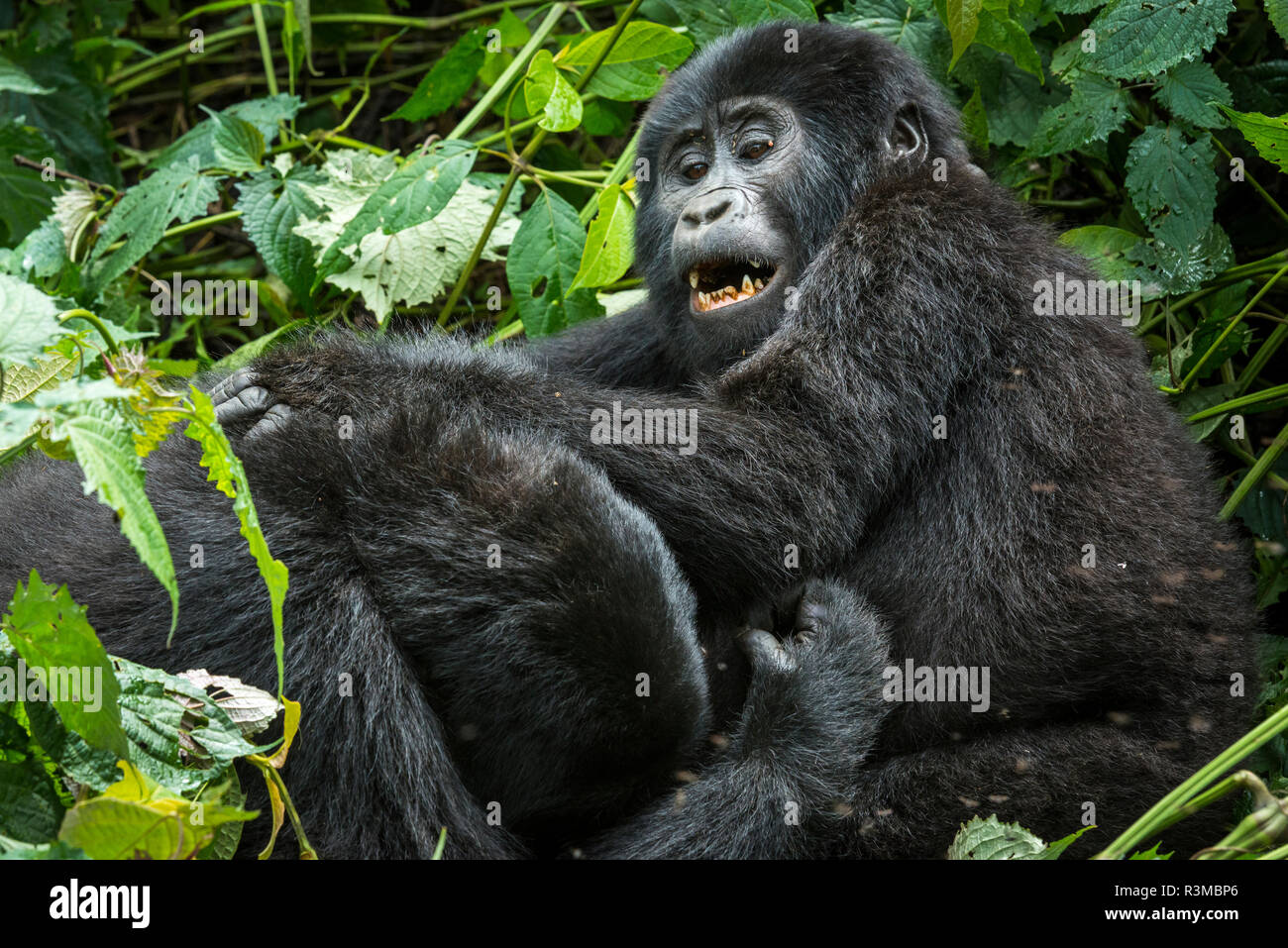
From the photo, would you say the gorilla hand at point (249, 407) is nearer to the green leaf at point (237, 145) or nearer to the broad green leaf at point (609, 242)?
the broad green leaf at point (609, 242)

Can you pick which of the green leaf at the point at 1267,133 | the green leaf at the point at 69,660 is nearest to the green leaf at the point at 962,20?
the green leaf at the point at 1267,133

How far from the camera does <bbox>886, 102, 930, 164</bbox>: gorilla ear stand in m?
3.85

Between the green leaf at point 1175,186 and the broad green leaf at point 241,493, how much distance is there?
121 inches

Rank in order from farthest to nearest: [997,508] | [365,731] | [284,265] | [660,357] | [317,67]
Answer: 1. [317,67]
2. [284,265]
3. [660,357]
4. [997,508]
5. [365,731]

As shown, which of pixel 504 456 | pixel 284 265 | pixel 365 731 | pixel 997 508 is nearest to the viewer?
pixel 365 731

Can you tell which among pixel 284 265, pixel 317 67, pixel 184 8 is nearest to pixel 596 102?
pixel 284 265

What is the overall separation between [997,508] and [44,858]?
2265 millimetres

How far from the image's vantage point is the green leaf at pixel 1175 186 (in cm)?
426

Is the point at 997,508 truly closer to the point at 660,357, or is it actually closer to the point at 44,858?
the point at 660,357

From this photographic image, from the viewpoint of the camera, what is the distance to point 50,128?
5.87 meters

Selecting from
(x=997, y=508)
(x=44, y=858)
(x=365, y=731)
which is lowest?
(x=44, y=858)

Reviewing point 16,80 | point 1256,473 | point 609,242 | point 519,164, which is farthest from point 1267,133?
point 16,80

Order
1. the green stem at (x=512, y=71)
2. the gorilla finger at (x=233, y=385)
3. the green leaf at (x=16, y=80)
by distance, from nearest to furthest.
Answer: the gorilla finger at (x=233, y=385), the green stem at (x=512, y=71), the green leaf at (x=16, y=80)

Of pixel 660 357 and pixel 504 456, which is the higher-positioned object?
pixel 660 357
